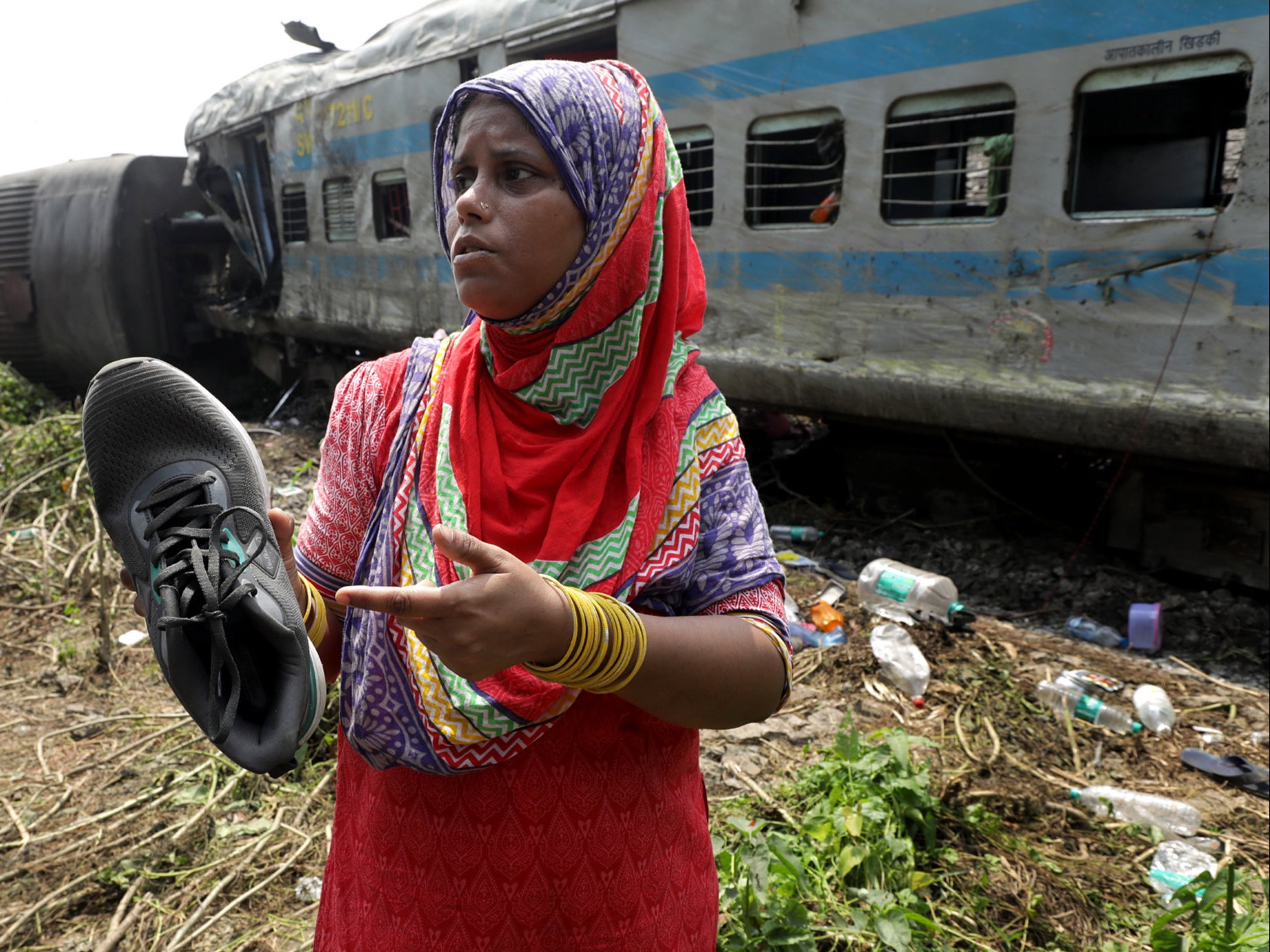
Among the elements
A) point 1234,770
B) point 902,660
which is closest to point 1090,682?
point 1234,770

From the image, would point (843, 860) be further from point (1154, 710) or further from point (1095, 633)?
point (1095, 633)

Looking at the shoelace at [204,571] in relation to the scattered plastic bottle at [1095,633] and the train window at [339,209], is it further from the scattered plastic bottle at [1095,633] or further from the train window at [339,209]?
the train window at [339,209]

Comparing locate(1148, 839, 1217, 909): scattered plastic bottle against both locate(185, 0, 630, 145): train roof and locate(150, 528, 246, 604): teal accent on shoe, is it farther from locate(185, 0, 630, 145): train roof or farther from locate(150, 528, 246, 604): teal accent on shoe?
locate(185, 0, 630, 145): train roof

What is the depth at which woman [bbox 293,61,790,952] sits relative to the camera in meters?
1.12

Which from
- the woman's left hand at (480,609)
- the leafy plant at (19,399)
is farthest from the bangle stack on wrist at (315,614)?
the leafy plant at (19,399)

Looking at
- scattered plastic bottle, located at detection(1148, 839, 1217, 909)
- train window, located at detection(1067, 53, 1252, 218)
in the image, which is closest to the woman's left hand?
scattered plastic bottle, located at detection(1148, 839, 1217, 909)

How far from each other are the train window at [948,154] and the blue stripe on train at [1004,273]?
253mm

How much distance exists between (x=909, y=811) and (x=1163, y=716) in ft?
5.27

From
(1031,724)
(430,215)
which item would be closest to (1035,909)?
(1031,724)

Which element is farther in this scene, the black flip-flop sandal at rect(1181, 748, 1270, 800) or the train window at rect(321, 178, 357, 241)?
the train window at rect(321, 178, 357, 241)

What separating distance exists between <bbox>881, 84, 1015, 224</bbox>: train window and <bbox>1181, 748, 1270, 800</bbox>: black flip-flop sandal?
2.76 metres

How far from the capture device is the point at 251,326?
11312 millimetres

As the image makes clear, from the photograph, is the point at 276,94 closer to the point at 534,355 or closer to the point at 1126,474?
the point at 1126,474

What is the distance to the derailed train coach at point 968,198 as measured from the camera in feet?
13.5
